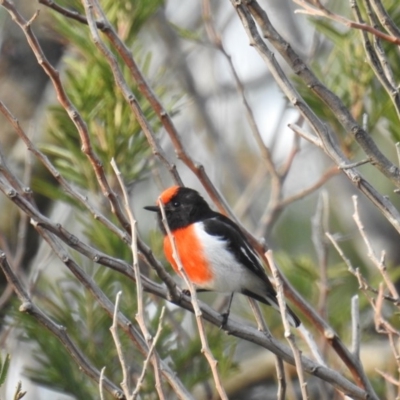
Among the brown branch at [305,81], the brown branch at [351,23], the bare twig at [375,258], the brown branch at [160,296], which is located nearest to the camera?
the brown branch at [351,23]

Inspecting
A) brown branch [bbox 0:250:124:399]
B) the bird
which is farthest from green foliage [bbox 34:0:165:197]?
brown branch [bbox 0:250:124:399]

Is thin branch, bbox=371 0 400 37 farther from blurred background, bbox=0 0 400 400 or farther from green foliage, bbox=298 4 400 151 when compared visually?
green foliage, bbox=298 4 400 151

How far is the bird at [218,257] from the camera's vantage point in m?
3.46

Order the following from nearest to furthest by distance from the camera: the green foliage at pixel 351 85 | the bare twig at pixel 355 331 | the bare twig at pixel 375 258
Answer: the bare twig at pixel 375 258 < the bare twig at pixel 355 331 < the green foliage at pixel 351 85

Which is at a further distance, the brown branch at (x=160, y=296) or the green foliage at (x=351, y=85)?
the green foliage at (x=351, y=85)

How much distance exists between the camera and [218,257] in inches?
137

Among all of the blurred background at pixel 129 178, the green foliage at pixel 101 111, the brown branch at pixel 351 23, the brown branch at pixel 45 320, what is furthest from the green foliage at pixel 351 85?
the brown branch at pixel 45 320

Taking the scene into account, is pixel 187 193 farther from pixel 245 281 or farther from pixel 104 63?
pixel 104 63

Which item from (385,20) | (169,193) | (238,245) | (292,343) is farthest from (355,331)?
(169,193)

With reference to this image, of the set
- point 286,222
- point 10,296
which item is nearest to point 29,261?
point 10,296

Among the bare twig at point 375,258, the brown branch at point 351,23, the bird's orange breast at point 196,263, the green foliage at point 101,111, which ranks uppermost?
the green foliage at point 101,111

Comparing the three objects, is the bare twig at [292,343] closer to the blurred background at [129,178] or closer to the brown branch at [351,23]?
the brown branch at [351,23]

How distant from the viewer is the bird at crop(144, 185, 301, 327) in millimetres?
3455

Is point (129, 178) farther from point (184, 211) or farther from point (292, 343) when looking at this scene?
point (292, 343)
